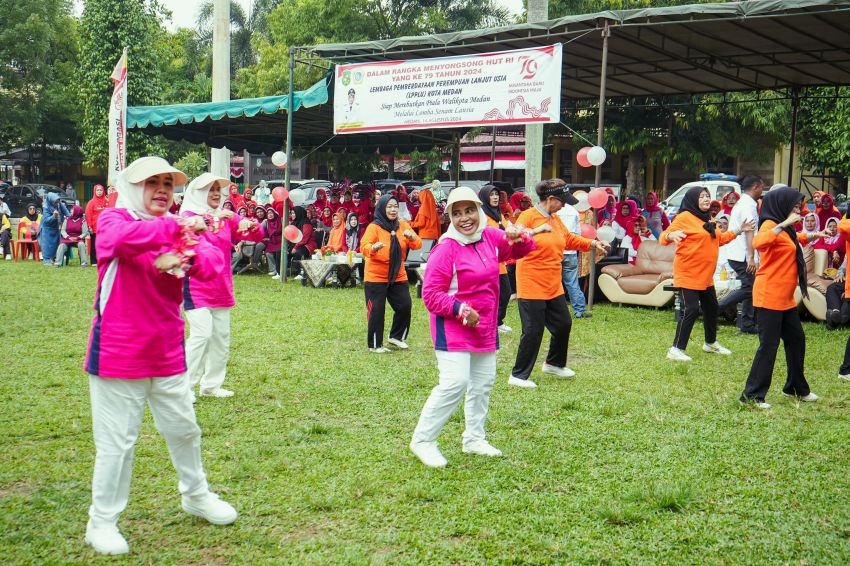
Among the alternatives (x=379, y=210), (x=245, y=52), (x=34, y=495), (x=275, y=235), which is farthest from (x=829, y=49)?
(x=245, y=52)

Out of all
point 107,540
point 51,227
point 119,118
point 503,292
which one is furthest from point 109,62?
point 107,540

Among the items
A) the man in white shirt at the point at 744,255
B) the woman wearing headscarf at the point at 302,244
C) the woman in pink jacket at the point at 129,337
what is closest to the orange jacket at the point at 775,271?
the man in white shirt at the point at 744,255

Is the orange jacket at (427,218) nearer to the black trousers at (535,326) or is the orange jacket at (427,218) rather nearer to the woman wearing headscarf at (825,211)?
the woman wearing headscarf at (825,211)

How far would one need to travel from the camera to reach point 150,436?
605 cm

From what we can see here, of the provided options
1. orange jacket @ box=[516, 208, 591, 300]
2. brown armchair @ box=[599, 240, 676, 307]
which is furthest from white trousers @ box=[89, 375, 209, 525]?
brown armchair @ box=[599, 240, 676, 307]

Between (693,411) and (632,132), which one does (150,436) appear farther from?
(632,132)

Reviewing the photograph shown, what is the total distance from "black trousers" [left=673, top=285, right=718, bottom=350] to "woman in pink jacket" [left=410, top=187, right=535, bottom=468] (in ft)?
13.7

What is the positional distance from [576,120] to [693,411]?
73.7ft

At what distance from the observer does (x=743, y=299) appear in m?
11.2

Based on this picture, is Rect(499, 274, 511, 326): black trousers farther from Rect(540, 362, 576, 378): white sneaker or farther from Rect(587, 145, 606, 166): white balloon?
Rect(587, 145, 606, 166): white balloon

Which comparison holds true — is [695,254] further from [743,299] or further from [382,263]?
[382,263]

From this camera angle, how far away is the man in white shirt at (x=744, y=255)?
10.1 meters

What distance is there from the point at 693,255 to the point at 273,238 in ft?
34.9

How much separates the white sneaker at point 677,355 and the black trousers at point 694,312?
0.16 feet
